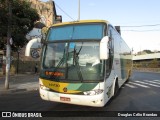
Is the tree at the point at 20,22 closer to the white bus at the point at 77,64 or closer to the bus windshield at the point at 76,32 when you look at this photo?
the bus windshield at the point at 76,32

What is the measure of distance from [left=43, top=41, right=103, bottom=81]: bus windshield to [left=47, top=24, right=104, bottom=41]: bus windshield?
0.81ft

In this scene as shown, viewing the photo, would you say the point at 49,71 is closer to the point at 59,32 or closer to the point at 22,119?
the point at 59,32

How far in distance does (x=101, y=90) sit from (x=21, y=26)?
21881 mm

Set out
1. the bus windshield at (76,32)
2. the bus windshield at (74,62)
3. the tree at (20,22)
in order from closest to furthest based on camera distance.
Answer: the bus windshield at (74,62), the bus windshield at (76,32), the tree at (20,22)

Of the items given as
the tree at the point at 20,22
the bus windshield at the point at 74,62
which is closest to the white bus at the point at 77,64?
the bus windshield at the point at 74,62

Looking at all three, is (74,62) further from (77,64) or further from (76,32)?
(76,32)

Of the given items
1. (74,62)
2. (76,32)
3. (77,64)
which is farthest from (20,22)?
(77,64)

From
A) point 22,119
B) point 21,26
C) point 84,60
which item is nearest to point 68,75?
point 84,60

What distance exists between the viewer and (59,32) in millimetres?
10625

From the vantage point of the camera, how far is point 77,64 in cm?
975

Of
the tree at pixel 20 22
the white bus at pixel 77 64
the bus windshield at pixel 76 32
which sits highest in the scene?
the tree at pixel 20 22

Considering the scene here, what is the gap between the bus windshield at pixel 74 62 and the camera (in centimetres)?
959

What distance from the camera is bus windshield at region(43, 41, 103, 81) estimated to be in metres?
9.59

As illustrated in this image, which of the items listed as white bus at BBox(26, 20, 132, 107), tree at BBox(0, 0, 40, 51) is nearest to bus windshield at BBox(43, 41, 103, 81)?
white bus at BBox(26, 20, 132, 107)
